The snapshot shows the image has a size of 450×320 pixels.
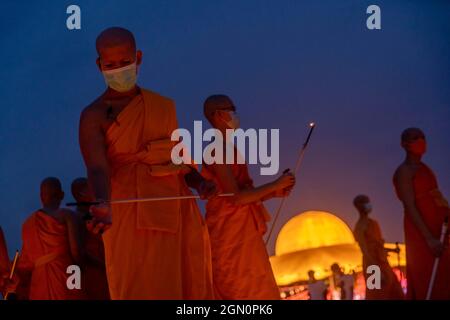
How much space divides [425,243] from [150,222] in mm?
2562

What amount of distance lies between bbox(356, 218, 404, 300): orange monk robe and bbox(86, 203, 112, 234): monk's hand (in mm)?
3610

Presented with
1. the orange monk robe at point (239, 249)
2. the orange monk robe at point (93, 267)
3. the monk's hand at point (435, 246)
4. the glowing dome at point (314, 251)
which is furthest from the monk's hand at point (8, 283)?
the monk's hand at point (435, 246)

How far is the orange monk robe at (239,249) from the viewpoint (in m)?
6.63

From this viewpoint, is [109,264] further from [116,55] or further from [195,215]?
[116,55]

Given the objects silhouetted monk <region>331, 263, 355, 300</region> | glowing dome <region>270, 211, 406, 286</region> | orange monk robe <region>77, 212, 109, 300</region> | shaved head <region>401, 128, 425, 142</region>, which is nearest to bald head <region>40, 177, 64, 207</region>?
orange monk robe <region>77, 212, 109, 300</region>

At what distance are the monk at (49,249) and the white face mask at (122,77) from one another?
6.90 ft

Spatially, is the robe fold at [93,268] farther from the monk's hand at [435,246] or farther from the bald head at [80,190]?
the monk's hand at [435,246]

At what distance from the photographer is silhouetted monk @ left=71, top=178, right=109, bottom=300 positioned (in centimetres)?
782

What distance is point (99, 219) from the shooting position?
522cm

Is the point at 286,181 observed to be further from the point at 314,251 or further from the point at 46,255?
the point at 314,251

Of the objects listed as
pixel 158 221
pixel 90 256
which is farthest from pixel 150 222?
pixel 90 256

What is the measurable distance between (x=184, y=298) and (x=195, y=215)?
1.60 feet

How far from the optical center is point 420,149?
754 centimetres

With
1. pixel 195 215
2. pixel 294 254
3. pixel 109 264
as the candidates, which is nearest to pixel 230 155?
pixel 195 215
